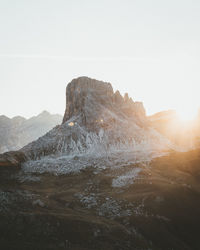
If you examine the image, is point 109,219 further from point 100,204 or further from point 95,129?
point 95,129

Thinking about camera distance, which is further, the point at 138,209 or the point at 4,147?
the point at 4,147

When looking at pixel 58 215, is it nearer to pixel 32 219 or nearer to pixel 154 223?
pixel 32 219

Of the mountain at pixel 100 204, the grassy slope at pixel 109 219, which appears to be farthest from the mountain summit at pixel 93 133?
the grassy slope at pixel 109 219

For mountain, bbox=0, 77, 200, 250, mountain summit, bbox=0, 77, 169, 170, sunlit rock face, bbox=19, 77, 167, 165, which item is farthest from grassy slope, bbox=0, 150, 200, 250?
sunlit rock face, bbox=19, 77, 167, 165

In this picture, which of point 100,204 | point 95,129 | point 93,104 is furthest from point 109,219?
point 93,104

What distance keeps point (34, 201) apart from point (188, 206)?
16.9m

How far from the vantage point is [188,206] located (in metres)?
18.9

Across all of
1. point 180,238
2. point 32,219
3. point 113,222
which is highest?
point 32,219

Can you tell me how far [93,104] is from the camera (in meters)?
75.4

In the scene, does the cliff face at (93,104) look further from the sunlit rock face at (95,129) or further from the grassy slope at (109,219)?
the grassy slope at (109,219)

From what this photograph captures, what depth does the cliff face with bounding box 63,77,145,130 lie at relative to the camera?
70562 millimetres

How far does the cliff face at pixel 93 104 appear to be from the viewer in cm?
7056

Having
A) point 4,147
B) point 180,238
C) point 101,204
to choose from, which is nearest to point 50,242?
point 101,204

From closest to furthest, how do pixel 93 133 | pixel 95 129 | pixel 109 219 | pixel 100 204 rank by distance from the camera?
pixel 109 219 → pixel 100 204 → pixel 93 133 → pixel 95 129
